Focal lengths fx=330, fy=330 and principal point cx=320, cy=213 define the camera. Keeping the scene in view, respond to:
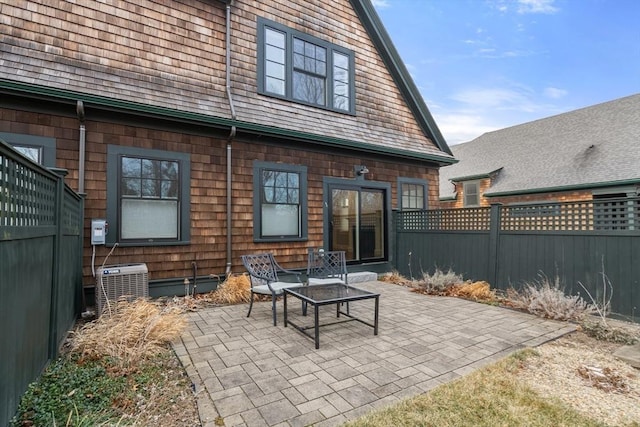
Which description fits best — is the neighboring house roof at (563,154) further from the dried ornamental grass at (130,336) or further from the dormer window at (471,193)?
the dried ornamental grass at (130,336)

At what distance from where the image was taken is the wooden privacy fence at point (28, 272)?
182cm

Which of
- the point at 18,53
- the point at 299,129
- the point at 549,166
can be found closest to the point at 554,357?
the point at 299,129

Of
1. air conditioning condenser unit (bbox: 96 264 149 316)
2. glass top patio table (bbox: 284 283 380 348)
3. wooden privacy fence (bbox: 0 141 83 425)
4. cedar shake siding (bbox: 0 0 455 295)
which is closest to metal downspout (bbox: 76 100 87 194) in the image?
cedar shake siding (bbox: 0 0 455 295)

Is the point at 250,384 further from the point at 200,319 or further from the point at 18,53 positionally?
the point at 18,53

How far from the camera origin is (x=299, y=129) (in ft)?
22.0

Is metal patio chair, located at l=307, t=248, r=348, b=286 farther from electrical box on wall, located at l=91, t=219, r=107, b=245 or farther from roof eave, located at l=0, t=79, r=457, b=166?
electrical box on wall, located at l=91, t=219, r=107, b=245

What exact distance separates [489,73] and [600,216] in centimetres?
1858

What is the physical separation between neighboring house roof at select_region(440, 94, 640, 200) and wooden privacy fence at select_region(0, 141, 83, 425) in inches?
542

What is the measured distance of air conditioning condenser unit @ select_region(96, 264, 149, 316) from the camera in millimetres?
4430

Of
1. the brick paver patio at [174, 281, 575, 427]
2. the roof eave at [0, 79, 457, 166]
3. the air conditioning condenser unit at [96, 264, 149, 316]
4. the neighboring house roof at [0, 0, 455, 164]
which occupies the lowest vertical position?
the brick paver patio at [174, 281, 575, 427]

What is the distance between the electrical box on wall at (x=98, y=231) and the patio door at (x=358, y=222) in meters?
4.24

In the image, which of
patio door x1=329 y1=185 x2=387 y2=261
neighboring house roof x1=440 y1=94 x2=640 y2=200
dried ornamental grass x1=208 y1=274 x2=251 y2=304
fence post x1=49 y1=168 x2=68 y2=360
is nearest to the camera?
fence post x1=49 y1=168 x2=68 y2=360

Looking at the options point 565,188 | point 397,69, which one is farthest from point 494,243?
point 565,188

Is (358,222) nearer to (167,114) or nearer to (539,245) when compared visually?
(539,245)
